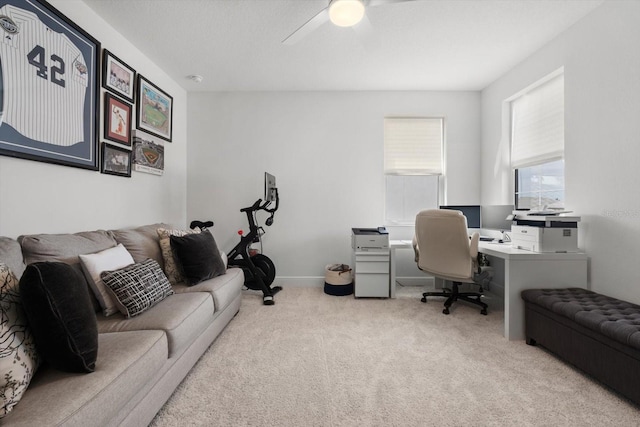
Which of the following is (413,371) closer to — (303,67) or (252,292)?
(252,292)

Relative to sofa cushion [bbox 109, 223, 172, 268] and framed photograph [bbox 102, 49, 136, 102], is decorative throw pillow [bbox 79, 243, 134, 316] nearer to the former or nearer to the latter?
sofa cushion [bbox 109, 223, 172, 268]

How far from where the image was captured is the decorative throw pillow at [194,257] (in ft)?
7.75

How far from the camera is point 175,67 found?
3.36 metres

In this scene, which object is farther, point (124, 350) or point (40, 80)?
point (40, 80)

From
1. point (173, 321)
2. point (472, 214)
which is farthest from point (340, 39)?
point (173, 321)

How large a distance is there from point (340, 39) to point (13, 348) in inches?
121

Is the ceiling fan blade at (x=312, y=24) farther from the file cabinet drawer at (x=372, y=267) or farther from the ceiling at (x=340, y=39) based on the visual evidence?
the file cabinet drawer at (x=372, y=267)

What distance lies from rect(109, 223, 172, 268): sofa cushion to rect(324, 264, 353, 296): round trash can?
195 centimetres

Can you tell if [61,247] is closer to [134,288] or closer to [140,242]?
[134,288]

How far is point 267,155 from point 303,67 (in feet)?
4.10

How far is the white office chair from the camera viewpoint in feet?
9.35

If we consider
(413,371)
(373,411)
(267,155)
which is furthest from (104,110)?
(413,371)

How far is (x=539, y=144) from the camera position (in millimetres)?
3141

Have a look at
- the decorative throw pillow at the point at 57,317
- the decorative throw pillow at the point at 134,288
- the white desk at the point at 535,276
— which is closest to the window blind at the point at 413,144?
the white desk at the point at 535,276
